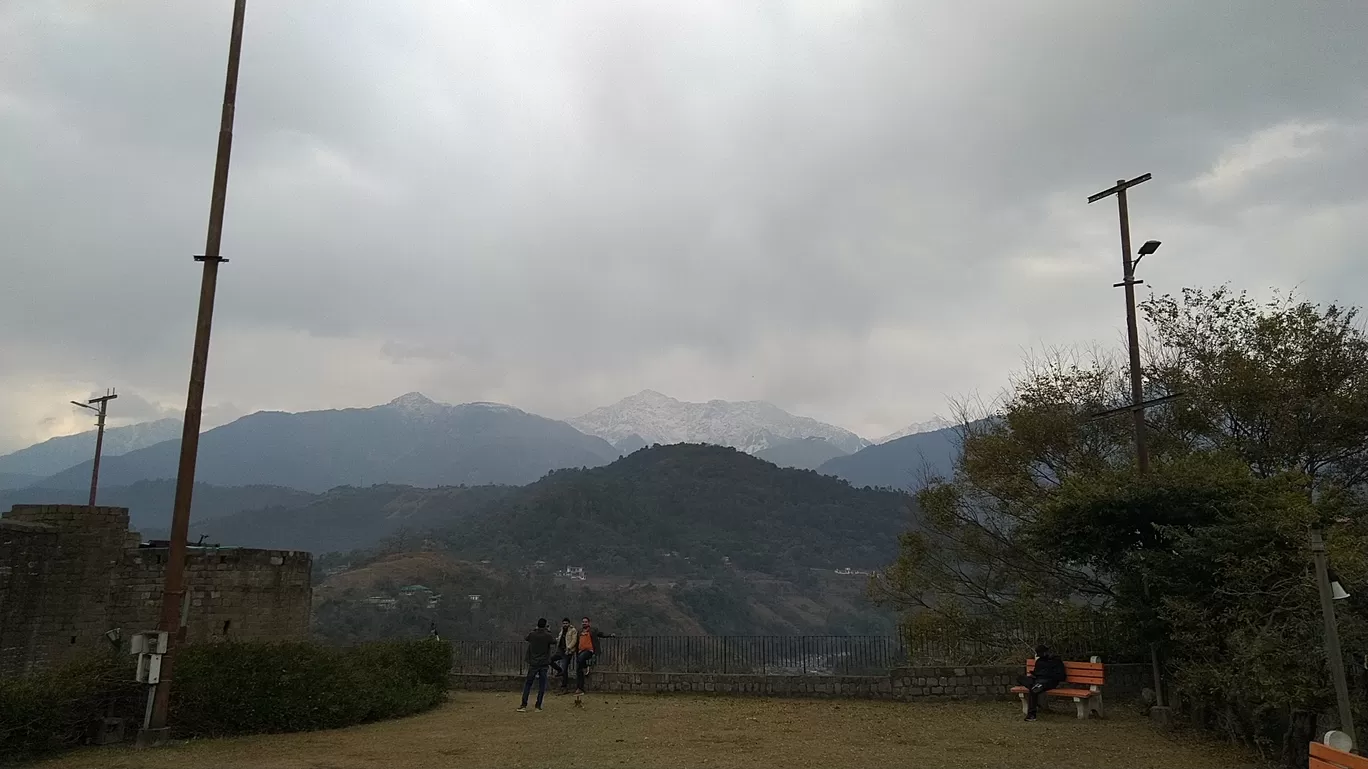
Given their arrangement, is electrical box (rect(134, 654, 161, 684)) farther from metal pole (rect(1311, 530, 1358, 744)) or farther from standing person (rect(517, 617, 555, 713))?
metal pole (rect(1311, 530, 1358, 744))

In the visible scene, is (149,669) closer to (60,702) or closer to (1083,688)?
(60,702)

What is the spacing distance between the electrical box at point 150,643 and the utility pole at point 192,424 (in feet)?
0.25

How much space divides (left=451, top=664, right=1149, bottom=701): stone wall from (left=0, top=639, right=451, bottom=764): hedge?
5.40 meters

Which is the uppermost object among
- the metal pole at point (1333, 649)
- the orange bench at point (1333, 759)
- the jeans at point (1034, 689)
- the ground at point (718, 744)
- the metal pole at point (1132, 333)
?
the metal pole at point (1132, 333)

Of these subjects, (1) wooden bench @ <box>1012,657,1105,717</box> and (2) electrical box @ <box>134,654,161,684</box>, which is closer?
(2) electrical box @ <box>134,654,161,684</box>

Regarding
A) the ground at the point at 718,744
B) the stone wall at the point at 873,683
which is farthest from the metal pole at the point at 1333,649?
the stone wall at the point at 873,683

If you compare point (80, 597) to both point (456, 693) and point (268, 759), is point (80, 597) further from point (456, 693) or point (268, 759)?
point (268, 759)

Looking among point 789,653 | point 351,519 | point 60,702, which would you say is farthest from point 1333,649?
point 351,519

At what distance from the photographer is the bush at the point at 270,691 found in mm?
11781

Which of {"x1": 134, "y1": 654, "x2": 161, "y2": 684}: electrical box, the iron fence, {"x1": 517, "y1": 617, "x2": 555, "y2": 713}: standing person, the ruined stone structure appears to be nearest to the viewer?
{"x1": 134, "y1": 654, "x2": 161, "y2": 684}: electrical box

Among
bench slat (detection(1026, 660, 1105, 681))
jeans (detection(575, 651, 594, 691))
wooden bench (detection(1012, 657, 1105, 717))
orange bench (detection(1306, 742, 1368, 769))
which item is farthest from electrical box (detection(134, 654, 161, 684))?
bench slat (detection(1026, 660, 1105, 681))

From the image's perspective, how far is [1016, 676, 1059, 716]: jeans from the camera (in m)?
13.2

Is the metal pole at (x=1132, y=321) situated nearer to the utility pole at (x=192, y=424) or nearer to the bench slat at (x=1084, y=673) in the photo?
the bench slat at (x=1084, y=673)

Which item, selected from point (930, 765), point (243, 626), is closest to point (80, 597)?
point (243, 626)
